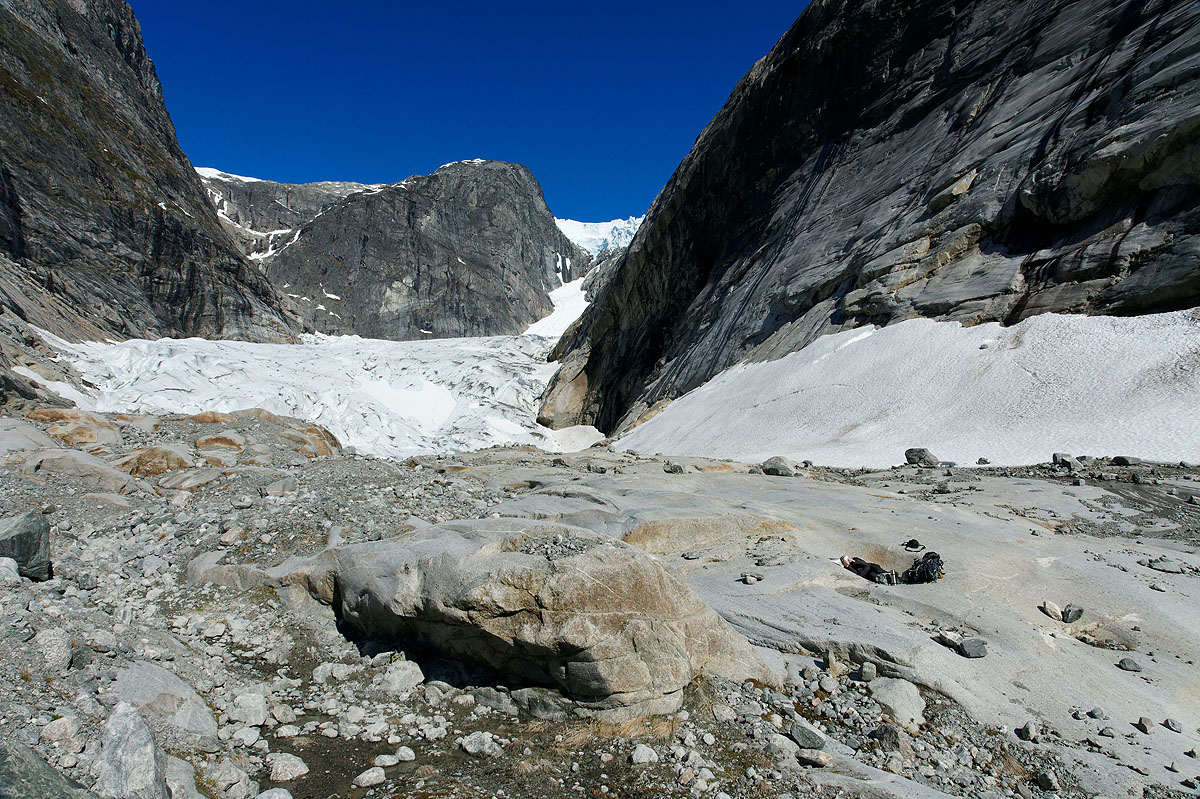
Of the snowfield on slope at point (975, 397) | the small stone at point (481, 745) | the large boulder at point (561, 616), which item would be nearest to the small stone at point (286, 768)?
the small stone at point (481, 745)

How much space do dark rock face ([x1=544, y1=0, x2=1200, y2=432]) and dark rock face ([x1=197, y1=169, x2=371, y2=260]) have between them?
6788cm

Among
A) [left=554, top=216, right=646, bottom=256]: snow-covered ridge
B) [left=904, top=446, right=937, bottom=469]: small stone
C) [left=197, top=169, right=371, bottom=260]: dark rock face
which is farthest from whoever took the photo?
[left=554, top=216, right=646, bottom=256]: snow-covered ridge

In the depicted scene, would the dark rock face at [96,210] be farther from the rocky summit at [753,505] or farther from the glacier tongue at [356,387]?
the glacier tongue at [356,387]

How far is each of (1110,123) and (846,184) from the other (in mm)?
11316

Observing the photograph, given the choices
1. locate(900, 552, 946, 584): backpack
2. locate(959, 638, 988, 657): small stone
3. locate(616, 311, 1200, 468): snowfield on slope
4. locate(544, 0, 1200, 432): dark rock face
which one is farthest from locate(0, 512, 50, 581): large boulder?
locate(544, 0, 1200, 432): dark rock face

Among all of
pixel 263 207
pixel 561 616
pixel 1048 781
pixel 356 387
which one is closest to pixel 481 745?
pixel 561 616

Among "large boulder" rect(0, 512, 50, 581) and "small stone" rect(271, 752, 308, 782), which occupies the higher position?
"large boulder" rect(0, 512, 50, 581)

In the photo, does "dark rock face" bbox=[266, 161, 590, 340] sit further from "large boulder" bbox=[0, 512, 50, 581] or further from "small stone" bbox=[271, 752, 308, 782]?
"small stone" bbox=[271, 752, 308, 782]

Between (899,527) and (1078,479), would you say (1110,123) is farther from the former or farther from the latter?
(899,527)

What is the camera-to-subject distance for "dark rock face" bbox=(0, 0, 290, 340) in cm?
3266

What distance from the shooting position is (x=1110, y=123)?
53.1 feet

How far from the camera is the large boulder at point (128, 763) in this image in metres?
2.63

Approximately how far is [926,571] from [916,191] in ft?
69.3

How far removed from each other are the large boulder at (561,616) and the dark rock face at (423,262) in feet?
245
